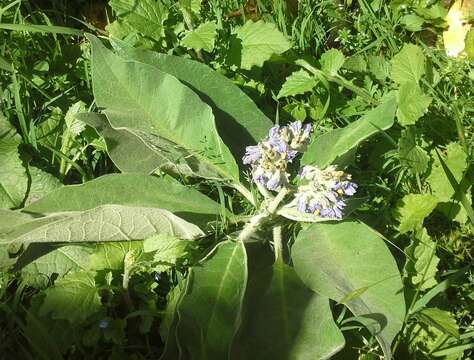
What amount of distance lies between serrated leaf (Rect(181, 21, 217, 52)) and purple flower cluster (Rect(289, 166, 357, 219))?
0.80 metres

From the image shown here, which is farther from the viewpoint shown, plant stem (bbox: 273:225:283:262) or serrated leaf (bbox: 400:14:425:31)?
serrated leaf (bbox: 400:14:425:31)

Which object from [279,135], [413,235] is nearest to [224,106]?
[279,135]

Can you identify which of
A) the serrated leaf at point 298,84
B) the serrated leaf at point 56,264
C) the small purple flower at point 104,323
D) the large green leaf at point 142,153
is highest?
the serrated leaf at point 298,84

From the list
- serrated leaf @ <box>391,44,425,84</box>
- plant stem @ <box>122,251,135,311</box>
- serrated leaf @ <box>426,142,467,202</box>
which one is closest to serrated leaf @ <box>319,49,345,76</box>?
serrated leaf @ <box>391,44,425,84</box>

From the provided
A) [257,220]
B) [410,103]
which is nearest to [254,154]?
[257,220]

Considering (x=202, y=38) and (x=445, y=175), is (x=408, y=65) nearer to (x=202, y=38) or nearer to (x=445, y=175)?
(x=445, y=175)

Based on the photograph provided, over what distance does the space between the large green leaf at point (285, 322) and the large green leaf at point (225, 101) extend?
0.43 metres

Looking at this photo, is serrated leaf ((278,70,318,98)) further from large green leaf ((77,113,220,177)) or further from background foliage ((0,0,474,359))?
large green leaf ((77,113,220,177))

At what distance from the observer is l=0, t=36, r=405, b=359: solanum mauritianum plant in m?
1.72

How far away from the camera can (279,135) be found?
170 cm

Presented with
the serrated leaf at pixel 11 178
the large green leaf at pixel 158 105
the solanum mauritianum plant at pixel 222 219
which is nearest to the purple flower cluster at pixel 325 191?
the solanum mauritianum plant at pixel 222 219

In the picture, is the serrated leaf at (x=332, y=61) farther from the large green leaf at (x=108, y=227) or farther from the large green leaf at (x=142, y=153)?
the large green leaf at (x=108, y=227)

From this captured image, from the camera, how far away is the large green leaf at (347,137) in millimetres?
1867

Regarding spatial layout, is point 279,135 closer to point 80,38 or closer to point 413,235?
point 413,235
